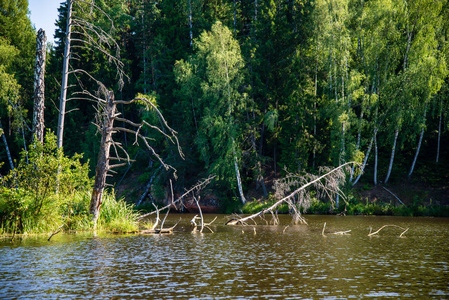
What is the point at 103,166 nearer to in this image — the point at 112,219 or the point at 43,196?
the point at 112,219

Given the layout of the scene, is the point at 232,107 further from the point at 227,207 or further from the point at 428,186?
the point at 428,186

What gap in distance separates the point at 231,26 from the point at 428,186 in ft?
81.8

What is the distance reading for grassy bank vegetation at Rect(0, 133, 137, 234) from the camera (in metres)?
16.5

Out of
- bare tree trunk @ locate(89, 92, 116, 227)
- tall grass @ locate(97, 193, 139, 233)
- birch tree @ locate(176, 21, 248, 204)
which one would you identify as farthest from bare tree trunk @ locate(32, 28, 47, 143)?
birch tree @ locate(176, 21, 248, 204)

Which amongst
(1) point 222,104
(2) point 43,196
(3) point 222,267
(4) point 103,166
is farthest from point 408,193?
(2) point 43,196

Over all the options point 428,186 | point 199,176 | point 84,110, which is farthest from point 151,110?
point 428,186

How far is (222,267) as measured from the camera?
39.3 ft

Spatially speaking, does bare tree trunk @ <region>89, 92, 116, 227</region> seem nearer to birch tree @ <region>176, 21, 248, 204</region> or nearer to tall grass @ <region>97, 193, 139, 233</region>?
tall grass @ <region>97, 193, 139, 233</region>

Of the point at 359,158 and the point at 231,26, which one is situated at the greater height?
the point at 231,26

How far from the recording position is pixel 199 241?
58.0ft

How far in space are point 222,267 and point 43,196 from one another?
858 centimetres

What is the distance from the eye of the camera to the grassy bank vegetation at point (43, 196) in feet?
54.1

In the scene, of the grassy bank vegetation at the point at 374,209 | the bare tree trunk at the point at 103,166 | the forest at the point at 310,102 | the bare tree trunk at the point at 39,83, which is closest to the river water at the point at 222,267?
the bare tree trunk at the point at 103,166

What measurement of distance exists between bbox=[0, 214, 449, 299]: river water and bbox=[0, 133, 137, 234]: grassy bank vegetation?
3.59 ft
